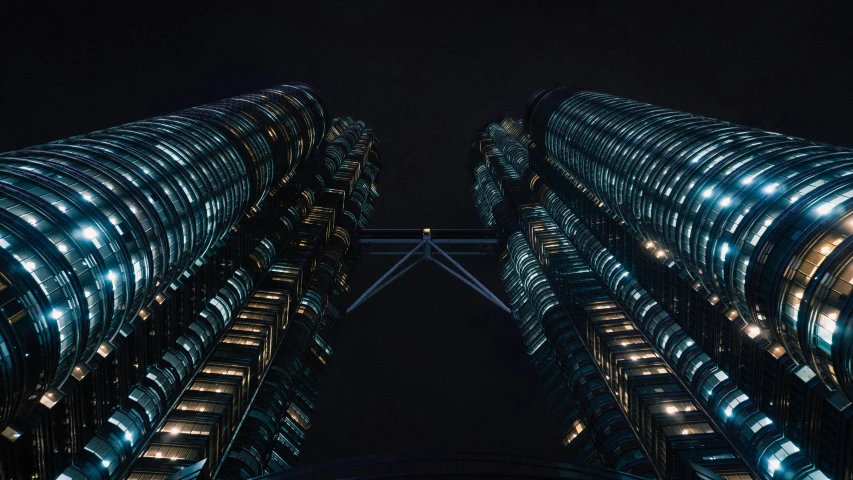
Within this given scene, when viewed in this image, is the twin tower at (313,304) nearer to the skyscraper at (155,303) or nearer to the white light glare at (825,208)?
the skyscraper at (155,303)

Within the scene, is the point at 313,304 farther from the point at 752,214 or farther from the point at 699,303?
the point at 752,214

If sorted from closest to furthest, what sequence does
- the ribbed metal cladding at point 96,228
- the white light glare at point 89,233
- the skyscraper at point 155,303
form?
the ribbed metal cladding at point 96,228, the skyscraper at point 155,303, the white light glare at point 89,233

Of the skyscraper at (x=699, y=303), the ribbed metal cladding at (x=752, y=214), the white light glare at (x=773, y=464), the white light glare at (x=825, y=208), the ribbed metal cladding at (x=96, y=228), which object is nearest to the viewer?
the ribbed metal cladding at (x=96, y=228)

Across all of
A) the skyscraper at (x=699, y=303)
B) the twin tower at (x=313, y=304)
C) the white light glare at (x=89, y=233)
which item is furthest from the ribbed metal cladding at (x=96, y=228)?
the skyscraper at (x=699, y=303)

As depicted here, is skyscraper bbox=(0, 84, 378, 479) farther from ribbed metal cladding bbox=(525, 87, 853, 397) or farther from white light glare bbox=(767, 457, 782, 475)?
white light glare bbox=(767, 457, 782, 475)

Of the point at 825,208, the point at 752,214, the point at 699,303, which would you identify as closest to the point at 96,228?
the point at 752,214

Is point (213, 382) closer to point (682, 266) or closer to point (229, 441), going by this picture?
point (229, 441)
